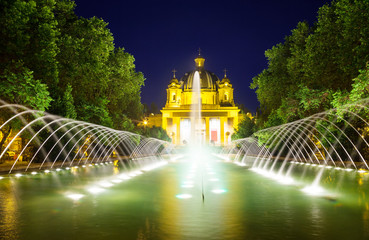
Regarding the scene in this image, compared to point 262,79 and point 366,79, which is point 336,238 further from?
point 262,79

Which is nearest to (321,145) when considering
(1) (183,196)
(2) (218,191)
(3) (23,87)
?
(2) (218,191)

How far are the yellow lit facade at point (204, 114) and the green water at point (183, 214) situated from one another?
99.8 m

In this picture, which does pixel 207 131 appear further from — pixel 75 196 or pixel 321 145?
pixel 75 196

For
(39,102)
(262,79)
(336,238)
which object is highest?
(262,79)

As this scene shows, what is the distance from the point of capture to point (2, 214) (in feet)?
26.7

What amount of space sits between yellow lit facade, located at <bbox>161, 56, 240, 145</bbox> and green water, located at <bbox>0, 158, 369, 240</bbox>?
3927 inches

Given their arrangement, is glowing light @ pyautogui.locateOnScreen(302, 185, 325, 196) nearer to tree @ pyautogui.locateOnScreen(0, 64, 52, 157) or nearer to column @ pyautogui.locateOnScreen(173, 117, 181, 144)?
tree @ pyautogui.locateOnScreen(0, 64, 52, 157)

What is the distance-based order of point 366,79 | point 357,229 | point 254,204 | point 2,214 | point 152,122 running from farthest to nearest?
point 152,122 → point 366,79 → point 254,204 → point 2,214 → point 357,229

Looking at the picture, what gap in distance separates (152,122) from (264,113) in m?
78.7

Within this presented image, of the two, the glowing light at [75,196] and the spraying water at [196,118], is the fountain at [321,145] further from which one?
the spraying water at [196,118]

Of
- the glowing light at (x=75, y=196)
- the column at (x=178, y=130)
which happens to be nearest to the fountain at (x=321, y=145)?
the glowing light at (x=75, y=196)

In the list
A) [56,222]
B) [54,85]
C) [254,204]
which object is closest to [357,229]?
[254,204]

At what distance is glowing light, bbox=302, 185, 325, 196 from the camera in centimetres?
1156

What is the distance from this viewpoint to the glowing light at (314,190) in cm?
1156
